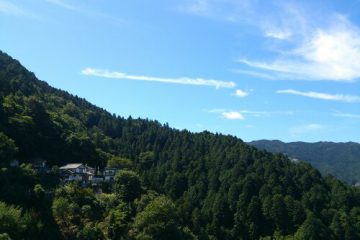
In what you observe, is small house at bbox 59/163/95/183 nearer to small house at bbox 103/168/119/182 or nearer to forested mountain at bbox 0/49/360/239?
forested mountain at bbox 0/49/360/239

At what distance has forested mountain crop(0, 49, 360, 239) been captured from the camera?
68750 mm

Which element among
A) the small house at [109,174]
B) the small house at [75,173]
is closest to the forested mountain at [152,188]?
the small house at [75,173]

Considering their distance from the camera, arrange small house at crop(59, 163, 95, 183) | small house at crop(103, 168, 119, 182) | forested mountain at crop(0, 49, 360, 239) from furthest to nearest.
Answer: small house at crop(103, 168, 119, 182), small house at crop(59, 163, 95, 183), forested mountain at crop(0, 49, 360, 239)

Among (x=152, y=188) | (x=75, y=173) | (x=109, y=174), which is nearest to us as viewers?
(x=75, y=173)

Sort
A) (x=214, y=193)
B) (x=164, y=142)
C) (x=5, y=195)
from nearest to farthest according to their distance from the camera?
(x=5, y=195), (x=214, y=193), (x=164, y=142)

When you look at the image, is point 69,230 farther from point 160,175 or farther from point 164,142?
point 164,142

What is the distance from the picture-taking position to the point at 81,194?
252ft

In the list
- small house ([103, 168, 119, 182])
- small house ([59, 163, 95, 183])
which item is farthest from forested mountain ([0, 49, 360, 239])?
Result: small house ([103, 168, 119, 182])

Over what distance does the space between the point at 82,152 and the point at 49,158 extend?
1117 cm

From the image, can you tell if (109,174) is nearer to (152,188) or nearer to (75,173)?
(75,173)

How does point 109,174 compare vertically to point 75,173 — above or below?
above

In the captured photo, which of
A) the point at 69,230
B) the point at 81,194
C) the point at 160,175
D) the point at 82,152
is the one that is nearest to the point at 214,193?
the point at 160,175

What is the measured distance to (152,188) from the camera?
10725 cm

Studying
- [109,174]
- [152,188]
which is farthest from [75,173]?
[152,188]
